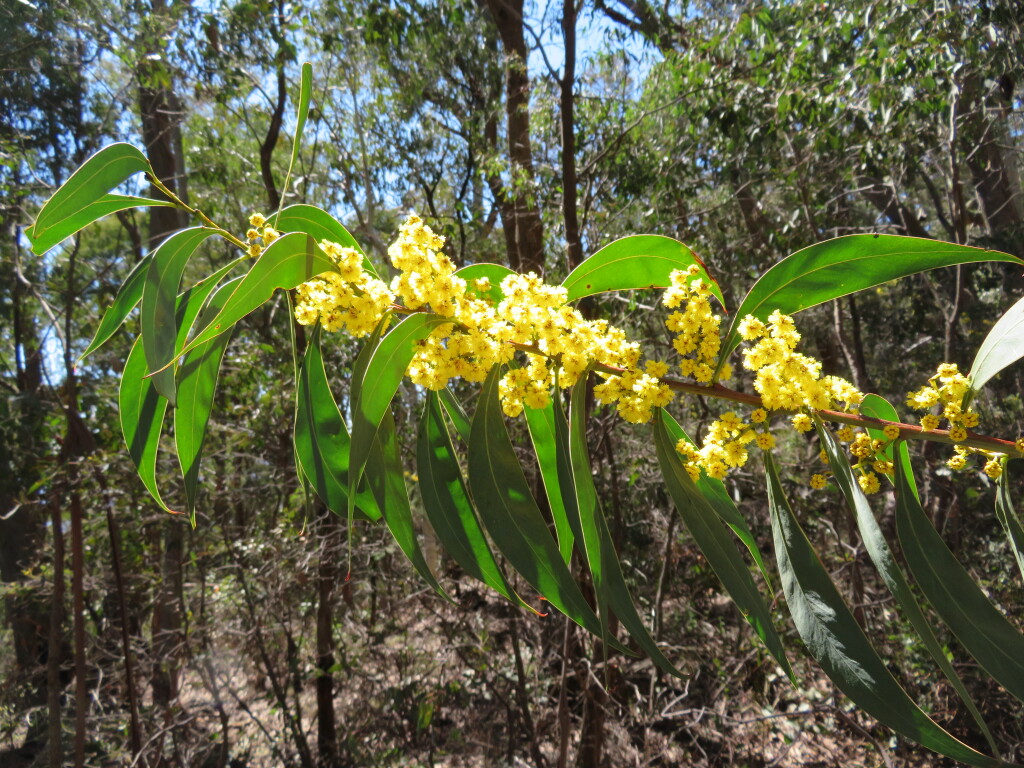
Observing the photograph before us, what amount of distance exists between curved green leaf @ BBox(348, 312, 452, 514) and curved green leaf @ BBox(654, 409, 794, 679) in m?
0.33

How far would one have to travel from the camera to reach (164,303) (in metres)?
0.83

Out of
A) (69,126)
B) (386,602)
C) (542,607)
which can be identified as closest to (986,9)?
(542,607)

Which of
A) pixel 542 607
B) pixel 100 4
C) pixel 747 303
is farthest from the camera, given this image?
pixel 100 4

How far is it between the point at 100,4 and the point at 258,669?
5.07 meters

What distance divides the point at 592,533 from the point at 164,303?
659mm

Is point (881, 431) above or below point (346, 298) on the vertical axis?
below

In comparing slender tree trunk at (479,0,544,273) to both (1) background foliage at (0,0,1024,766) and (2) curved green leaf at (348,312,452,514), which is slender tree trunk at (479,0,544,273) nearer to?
(1) background foliage at (0,0,1024,766)

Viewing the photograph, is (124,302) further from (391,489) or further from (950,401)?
(950,401)

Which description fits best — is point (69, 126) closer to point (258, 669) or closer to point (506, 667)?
point (258, 669)

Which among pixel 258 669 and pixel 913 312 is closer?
pixel 258 669

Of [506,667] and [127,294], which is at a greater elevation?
[127,294]

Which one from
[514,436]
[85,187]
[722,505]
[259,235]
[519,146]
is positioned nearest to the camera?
[85,187]

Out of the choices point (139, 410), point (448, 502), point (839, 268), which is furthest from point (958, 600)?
point (139, 410)

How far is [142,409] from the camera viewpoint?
38.2 inches
